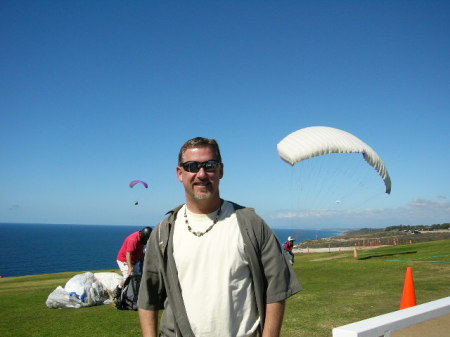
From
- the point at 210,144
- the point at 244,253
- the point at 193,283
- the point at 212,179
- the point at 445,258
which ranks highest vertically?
the point at 210,144

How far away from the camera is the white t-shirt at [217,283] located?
8.06ft

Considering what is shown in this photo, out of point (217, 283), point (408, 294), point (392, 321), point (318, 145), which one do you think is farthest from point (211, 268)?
point (318, 145)

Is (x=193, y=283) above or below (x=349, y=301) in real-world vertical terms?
above

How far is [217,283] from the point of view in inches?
97.6

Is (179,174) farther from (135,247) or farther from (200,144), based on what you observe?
(135,247)

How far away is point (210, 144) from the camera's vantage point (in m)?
2.72

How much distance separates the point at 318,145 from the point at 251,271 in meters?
11.7

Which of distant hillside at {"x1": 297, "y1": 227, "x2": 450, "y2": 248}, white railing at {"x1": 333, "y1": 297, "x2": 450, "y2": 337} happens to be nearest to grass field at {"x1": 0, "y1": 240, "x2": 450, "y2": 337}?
white railing at {"x1": 333, "y1": 297, "x2": 450, "y2": 337}

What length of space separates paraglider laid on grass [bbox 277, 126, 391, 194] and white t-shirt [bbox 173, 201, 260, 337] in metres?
11.5

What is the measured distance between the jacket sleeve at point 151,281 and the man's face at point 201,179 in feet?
1.47

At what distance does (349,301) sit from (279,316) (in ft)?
23.7

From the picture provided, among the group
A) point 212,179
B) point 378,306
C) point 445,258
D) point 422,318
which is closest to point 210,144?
point 212,179

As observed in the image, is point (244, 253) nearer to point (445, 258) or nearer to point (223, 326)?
point (223, 326)

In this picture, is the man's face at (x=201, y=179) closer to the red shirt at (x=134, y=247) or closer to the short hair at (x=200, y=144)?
the short hair at (x=200, y=144)
